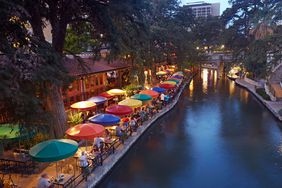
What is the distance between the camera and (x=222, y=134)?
65.9 feet

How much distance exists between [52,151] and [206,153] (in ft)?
30.6

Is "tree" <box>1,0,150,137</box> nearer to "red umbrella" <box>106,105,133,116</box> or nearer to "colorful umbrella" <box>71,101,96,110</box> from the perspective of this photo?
"colorful umbrella" <box>71,101,96,110</box>

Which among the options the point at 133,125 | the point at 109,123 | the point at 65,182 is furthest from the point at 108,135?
the point at 65,182

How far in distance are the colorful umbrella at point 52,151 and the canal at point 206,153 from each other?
2.52 meters

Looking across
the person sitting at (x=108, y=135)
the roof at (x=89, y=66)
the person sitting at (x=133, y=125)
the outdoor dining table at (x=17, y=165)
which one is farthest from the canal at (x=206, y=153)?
the roof at (x=89, y=66)

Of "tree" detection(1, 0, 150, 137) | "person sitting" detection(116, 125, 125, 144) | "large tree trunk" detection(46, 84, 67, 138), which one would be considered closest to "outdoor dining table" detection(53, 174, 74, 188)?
"tree" detection(1, 0, 150, 137)

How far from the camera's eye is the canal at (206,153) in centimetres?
Result: 1285

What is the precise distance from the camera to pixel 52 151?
11.0 metres

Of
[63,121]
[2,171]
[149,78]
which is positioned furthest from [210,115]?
[2,171]

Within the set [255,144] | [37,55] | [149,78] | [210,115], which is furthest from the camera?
[149,78]

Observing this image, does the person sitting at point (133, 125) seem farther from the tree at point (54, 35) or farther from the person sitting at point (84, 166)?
the person sitting at point (84, 166)

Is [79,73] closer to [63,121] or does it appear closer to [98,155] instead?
[63,121]

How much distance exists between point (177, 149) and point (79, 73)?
396 inches

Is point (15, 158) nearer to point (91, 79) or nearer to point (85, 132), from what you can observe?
point (85, 132)
